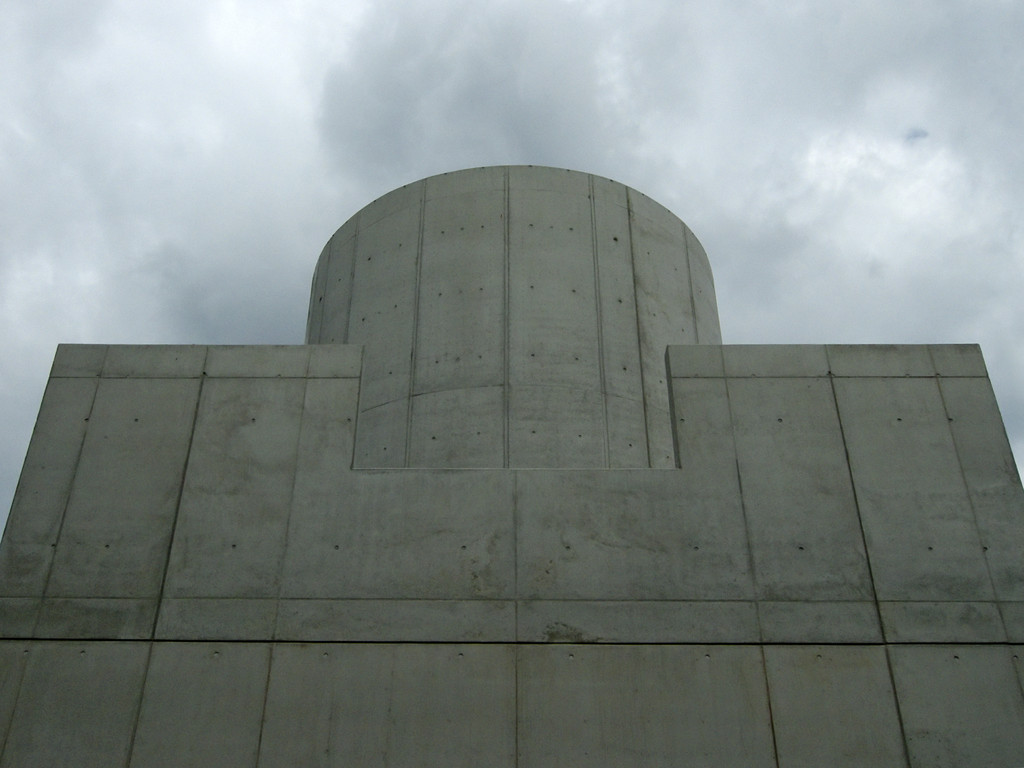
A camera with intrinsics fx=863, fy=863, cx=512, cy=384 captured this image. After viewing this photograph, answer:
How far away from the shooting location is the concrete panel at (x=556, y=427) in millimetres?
12820

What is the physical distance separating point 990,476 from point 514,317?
7.19 m

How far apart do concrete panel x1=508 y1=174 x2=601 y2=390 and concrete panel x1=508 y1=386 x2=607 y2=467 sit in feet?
0.67

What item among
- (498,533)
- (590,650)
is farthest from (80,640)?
(590,650)

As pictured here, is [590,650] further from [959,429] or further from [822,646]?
[959,429]

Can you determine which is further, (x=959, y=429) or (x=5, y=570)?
(x=959, y=429)

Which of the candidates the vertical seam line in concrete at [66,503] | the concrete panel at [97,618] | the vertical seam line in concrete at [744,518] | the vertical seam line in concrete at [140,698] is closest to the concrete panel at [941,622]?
the vertical seam line in concrete at [744,518]

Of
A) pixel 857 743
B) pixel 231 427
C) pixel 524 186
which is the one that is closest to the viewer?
pixel 857 743

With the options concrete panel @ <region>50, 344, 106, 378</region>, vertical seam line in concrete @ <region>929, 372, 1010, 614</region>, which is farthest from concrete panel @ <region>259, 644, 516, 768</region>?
vertical seam line in concrete @ <region>929, 372, 1010, 614</region>

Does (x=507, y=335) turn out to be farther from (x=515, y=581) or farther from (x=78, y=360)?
(x=78, y=360)

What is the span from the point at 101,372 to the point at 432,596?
19.3ft

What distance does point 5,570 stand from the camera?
10875 mm

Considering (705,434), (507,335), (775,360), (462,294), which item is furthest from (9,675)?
(775,360)

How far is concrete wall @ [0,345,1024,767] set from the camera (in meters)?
9.85

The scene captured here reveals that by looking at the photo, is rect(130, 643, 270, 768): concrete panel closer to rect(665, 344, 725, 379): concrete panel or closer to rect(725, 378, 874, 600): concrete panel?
rect(725, 378, 874, 600): concrete panel
